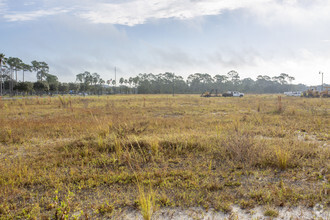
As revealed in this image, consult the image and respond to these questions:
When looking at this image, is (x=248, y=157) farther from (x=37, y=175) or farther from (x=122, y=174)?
(x=37, y=175)

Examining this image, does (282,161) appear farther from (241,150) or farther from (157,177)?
(157,177)

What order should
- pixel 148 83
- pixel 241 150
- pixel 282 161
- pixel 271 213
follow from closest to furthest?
pixel 271 213, pixel 282 161, pixel 241 150, pixel 148 83

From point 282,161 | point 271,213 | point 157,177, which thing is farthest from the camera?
point 282,161

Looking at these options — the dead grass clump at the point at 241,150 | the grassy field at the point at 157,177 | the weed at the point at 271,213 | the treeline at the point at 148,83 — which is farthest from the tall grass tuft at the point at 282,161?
the treeline at the point at 148,83

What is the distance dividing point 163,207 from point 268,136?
5827 millimetres

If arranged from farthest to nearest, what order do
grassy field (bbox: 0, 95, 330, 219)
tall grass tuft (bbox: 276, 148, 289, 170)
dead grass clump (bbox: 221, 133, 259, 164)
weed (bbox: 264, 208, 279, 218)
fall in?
dead grass clump (bbox: 221, 133, 259, 164) < tall grass tuft (bbox: 276, 148, 289, 170) < grassy field (bbox: 0, 95, 330, 219) < weed (bbox: 264, 208, 279, 218)

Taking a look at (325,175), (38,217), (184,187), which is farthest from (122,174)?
(325,175)

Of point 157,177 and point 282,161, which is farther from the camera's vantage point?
point 282,161

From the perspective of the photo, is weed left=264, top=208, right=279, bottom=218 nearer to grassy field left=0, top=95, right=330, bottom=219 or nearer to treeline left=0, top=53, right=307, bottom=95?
grassy field left=0, top=95, right=330, bottom=219

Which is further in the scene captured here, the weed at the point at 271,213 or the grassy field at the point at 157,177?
the grassy field at the point at 157,177

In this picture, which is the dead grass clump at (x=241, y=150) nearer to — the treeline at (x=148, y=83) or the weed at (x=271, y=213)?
the weed at (x=271, y=213)

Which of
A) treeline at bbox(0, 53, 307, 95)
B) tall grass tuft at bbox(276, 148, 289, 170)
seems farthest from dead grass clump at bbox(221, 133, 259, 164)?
treeline at bbox(0, 53, 307, 95)

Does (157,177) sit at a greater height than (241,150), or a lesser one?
lesser

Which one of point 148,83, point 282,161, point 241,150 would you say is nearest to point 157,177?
point 241,150
